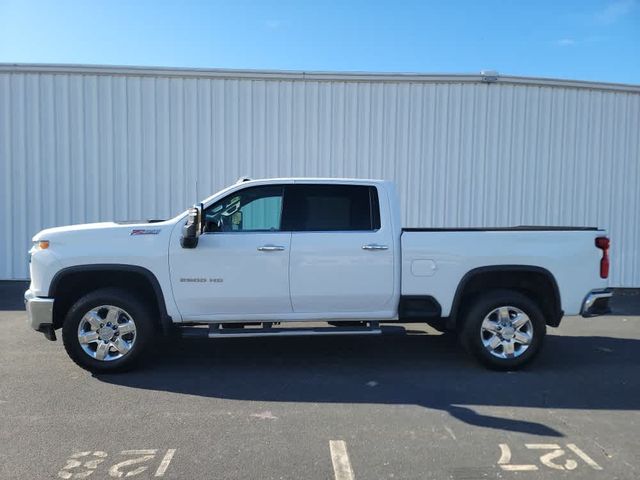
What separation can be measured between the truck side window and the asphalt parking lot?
151 centimetres

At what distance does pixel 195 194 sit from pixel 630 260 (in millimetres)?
9292

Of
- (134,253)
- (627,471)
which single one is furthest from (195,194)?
(627,471)

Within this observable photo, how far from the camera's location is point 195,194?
35.2 ft

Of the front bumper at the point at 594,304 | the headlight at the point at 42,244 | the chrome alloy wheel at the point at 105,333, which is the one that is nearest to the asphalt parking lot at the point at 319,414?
the chrome alloy wheel at the point at 105,333

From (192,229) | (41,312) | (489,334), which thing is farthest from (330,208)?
(41,312)

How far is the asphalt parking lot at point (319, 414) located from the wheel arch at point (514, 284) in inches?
24.9

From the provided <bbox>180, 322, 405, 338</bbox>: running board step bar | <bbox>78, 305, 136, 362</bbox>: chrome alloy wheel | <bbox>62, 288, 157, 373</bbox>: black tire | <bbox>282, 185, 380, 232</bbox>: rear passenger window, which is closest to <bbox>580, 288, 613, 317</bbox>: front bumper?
<bbox>180, 322, 405, 338</bbox>: running board step bar

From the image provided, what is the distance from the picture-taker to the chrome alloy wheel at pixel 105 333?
5281mm

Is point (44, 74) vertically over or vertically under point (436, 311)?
over

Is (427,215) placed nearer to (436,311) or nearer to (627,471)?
(436,311)

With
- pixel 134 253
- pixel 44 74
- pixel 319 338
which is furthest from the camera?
pixel 44 74

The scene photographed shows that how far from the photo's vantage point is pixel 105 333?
530 centimetres

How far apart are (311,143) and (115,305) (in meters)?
6.38

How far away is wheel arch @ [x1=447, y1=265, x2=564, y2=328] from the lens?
5.51 meters
